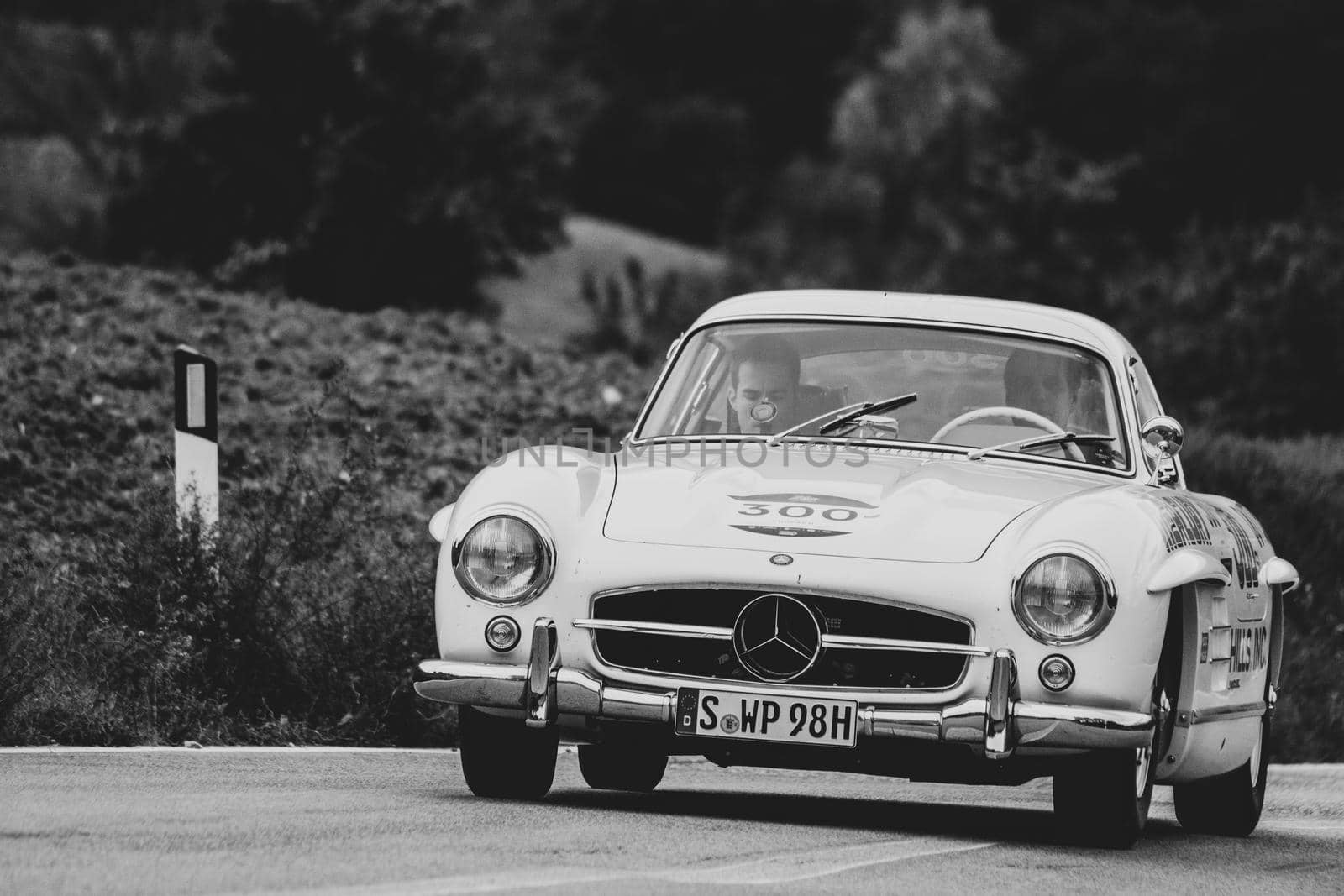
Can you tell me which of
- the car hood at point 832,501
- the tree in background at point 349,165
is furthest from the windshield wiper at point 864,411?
the tree in background at point 349,165

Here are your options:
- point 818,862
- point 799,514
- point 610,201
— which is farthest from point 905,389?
point 610,201

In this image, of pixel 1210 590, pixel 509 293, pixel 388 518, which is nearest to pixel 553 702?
pixel 1210 590

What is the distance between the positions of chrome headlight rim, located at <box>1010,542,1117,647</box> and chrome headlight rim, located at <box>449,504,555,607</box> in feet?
4.39

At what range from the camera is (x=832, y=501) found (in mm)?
6953

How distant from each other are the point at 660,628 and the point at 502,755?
0.74 m

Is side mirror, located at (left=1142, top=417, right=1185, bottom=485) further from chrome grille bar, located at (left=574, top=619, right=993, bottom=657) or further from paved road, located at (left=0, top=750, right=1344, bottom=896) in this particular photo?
chrome grille bar, located at (left=574, top=619, right=993, bottom=657)

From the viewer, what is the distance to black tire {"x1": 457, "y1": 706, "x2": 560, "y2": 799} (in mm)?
7051

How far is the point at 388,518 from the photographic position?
1202cm

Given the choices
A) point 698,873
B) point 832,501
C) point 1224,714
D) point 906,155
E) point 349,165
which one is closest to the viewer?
point 698,873

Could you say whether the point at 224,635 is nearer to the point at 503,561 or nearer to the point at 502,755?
the point at 502,755

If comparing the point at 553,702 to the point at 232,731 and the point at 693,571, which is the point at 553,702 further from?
the point at 232,731

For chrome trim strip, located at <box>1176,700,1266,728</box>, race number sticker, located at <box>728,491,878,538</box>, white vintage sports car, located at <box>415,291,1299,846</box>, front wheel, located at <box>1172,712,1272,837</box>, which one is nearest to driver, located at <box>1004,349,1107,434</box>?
white vintage sports car, located at <box>415,291,1299,846</box>

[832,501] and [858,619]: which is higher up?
[832,501]

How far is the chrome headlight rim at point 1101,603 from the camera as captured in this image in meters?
6.48
